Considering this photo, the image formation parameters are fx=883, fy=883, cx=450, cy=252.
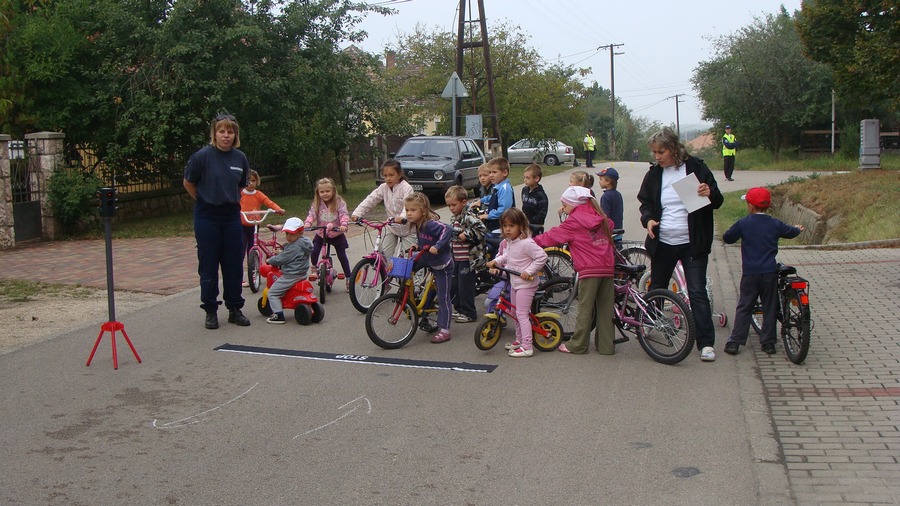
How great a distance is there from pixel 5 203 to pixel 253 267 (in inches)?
279

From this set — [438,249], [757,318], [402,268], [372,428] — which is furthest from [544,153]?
[372,428]

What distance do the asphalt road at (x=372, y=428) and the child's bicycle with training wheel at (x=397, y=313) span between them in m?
0.17

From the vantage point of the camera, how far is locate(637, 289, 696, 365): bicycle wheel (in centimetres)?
707

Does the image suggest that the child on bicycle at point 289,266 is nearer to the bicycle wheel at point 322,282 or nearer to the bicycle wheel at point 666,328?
the bicycle wheel at point 322,282

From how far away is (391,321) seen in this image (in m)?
7.85

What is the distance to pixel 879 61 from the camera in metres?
18.9

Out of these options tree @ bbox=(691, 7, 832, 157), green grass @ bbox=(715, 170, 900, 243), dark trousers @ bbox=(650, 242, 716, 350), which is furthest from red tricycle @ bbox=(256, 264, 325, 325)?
tree @ bbox=(691, 7, 832, 157)

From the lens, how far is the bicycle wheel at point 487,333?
301 inches

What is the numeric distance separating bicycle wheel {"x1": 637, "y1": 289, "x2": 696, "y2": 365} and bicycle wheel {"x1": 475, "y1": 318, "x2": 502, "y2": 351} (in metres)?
1.22

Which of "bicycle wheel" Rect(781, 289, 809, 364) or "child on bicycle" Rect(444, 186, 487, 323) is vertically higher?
"child on bicycle" Rect(444, 186, 487, 323)

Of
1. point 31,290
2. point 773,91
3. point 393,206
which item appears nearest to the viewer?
point 393,206

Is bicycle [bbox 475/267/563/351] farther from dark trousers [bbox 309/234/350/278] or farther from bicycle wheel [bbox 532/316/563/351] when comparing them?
dark trousers [bbox 309/234/350/278]

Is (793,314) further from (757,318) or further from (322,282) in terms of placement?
(322,282)

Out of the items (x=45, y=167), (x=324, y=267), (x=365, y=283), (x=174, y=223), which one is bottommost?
(x=365, y=283)
